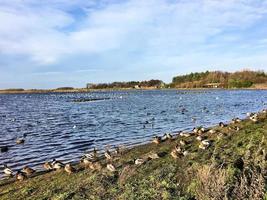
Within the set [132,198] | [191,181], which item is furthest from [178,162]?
[132,198]

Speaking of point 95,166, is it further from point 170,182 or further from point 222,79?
point 222,79

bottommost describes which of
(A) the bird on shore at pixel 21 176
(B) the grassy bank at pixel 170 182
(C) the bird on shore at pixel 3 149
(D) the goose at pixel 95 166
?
(C) the bird on shore at pixel 3 149

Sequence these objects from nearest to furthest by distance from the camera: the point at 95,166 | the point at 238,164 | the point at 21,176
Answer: the point at 238,164 < the point at 95,166 < the point at 21,176

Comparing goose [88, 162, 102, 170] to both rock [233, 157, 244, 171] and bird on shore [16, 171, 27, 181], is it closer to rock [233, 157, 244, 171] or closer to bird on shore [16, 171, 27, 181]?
bird on shore [16, 171, 27, 181]

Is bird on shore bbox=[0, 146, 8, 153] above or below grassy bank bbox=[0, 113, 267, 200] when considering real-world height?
below

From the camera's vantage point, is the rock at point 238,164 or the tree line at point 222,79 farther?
the tree line at point 222,79

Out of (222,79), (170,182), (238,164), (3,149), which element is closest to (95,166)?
(170,182)

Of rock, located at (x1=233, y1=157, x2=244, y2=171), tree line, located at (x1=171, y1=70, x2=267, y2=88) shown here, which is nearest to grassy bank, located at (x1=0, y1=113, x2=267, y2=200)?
rock, located at (x1=233, y1=157, x2=244, y2=171)

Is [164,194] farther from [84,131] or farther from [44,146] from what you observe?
[84,131]

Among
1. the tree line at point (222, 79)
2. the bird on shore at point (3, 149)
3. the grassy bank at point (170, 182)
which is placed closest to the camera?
the grassy bank at point (170, 182)

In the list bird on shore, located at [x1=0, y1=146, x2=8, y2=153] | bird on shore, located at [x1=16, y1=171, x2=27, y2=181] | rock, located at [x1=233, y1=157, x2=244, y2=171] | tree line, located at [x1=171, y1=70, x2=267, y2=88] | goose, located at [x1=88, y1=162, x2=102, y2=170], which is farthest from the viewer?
tree line, located at [x1=171, y1=70, x2=267, y2=88]

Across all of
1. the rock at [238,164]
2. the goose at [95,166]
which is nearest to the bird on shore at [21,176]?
the goose at [95,166]

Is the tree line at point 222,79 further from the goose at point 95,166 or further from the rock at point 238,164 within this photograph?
the rock at point 238,164

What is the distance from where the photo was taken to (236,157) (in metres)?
12.1
